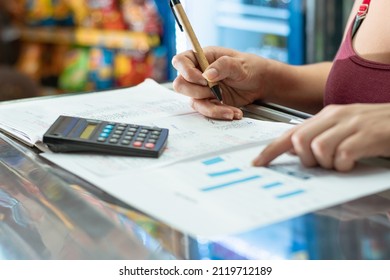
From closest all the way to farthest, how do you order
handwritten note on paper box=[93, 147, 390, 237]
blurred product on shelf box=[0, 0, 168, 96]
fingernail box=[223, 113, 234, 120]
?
1. handwritten note on paper box=[93, 147, 390, 237]
2. fingernail box=[223, 113, 234, 120]
3. blurred product on shelf box=[0, 0, 168, 96]

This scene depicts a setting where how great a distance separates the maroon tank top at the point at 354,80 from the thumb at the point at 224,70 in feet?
0.52

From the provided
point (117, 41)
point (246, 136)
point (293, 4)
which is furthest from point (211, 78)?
point (117, 41)

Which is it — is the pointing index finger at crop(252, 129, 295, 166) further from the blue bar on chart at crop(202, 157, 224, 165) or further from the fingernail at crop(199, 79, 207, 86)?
the fingernail at crop(199, 79, 207, 86)

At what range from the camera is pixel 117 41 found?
3322 mm

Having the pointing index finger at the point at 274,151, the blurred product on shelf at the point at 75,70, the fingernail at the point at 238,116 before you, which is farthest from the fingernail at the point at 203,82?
the blurred product on shelf at the point at 75,70

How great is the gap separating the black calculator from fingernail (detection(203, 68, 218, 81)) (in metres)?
0.19

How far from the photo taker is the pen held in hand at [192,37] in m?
1.11

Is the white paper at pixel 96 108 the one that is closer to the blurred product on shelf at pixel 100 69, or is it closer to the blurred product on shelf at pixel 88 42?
the blurred product on shelf at pixel 88 42

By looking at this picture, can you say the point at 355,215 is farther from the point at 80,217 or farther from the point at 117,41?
the point at 117,41

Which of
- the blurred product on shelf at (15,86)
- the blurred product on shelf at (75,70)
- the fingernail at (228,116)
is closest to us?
the fingernail at (228,116)

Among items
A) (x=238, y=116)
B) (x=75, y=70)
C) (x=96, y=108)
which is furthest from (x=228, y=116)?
(x=75, y=70)

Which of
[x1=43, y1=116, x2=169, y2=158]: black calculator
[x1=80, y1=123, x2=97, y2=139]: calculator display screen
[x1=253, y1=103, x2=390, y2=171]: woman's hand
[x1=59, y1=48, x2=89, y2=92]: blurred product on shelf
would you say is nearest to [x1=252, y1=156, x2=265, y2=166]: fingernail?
[x1=253, y1=103, x2=390, y2=171]: woman's hand

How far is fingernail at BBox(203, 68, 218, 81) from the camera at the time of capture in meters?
1.11

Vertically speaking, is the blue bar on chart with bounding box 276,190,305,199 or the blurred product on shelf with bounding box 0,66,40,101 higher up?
the blue bar on chart with bounding box 276,190,305,199
